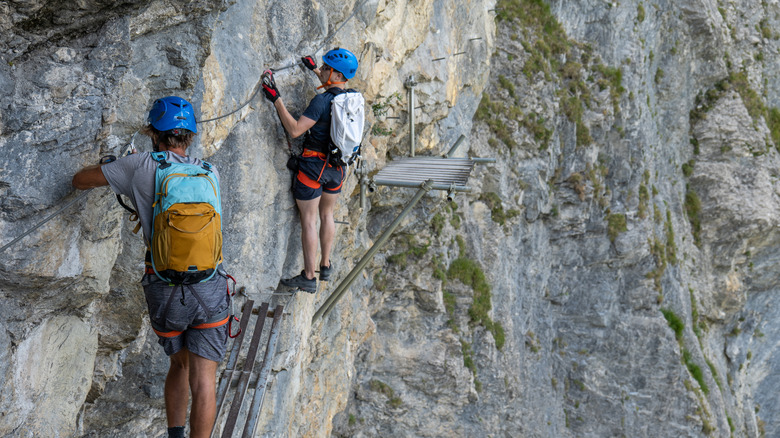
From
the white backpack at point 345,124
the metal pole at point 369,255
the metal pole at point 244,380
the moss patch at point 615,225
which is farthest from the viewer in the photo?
the moss patch at point 615,225

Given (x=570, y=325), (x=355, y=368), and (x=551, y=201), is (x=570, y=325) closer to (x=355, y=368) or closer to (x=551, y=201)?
A: (x=551, y=201)

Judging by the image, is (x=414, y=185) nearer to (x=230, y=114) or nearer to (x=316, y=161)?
(x=316, y=161)

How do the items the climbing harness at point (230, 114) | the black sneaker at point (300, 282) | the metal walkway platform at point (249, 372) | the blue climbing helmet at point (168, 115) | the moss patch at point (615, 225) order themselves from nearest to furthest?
the climbing harness at point (230, 114) < the blue climbing helmet at point (168, 115) < the metal walkway platform at point (249, 372) < the black sneaker at point (300, 282) < the moss patch at point (615, 225)

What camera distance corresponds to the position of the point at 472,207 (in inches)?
685

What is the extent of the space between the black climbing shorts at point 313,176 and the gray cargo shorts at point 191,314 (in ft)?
7.73

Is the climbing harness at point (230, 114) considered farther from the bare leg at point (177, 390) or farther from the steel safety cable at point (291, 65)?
the bare leg at point (177, 390)

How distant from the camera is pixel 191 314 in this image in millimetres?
4754

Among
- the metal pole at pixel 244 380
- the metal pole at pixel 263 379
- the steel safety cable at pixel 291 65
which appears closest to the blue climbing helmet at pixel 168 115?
the steel safety cable at pixel 291 65

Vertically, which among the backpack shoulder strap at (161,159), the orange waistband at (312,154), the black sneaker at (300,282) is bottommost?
the black sneaker at (300,282)

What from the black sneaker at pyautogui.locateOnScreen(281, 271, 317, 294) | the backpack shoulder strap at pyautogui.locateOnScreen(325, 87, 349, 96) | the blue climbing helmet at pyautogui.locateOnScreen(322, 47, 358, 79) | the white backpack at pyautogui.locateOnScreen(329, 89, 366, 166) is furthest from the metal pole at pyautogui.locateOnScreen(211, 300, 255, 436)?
the blue climbing helmet at pyautogui.locateOnScreen(322, 47, 358, 79)

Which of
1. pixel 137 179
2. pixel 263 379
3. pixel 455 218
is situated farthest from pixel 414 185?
pixel 455 218

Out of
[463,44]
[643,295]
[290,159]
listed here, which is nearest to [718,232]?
[643,295]

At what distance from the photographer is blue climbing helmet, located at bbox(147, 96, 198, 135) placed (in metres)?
4.59

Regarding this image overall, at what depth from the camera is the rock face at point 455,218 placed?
14.3ft
